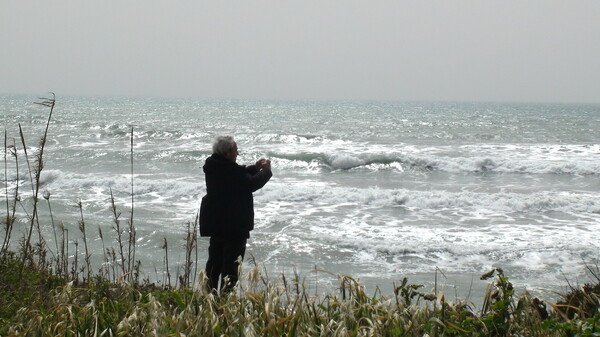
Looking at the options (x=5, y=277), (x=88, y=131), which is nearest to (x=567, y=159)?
(x=5, y=277)

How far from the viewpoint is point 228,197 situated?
4.86 m

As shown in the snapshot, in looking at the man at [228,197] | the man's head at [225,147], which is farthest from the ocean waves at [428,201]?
the man's head at [225,147]

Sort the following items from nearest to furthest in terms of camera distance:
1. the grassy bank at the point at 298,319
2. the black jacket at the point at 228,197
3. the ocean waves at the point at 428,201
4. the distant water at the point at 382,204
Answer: the grassy bank at the point at 298,319, the black jacket at the point at 228,197, the distant water at the point at 382,204, the ocean waves at the point at 428,201

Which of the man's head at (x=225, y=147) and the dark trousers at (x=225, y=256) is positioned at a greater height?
the man's head at (x=225, y=147)

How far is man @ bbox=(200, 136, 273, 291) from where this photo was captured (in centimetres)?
481

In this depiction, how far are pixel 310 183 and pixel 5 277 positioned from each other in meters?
14.8

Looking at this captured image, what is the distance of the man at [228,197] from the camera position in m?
4.81

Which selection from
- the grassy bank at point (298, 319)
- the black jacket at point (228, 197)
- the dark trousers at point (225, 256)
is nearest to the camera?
the grassy bank at point (298, 319)

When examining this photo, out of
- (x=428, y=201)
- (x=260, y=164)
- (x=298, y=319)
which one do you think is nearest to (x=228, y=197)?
(x=260, y=164)

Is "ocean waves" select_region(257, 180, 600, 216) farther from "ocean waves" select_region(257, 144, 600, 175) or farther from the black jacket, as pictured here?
the black jacket

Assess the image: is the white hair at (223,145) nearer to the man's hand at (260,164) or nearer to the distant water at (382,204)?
the man's hand at (260,164)

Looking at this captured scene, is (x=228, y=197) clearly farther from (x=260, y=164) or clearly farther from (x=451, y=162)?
(x=451, y=162)

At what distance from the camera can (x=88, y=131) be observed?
39.4 m

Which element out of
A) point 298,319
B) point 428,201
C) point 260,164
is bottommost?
point 428,201
